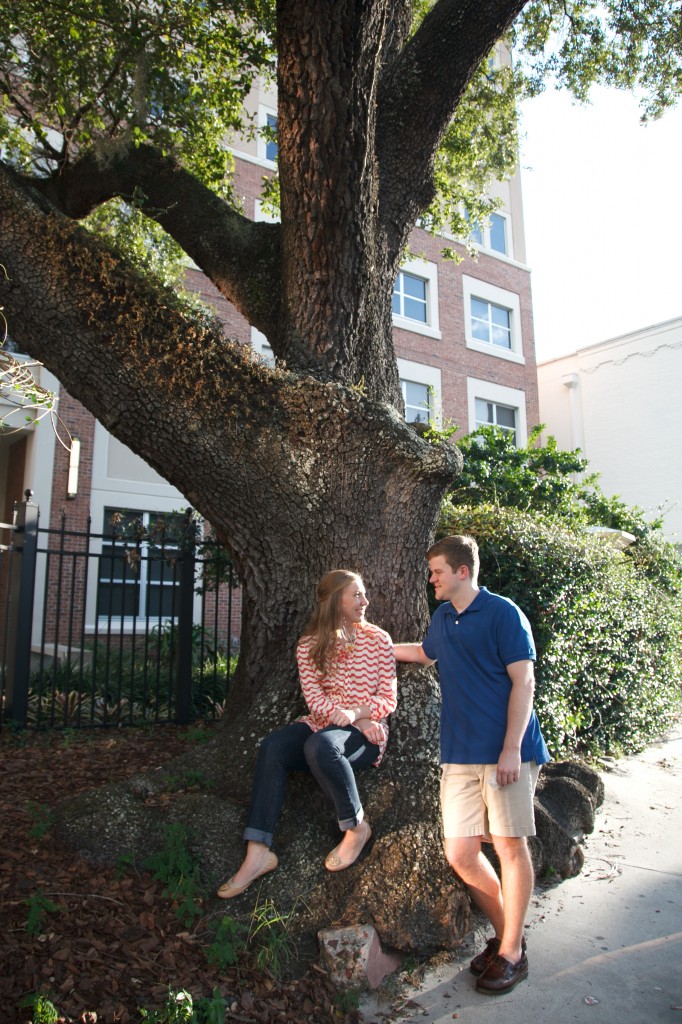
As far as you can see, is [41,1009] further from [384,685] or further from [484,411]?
[484,411]

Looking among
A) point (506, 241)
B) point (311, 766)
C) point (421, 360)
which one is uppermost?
point (506, 241)

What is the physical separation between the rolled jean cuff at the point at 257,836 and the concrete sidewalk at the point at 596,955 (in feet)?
2.66

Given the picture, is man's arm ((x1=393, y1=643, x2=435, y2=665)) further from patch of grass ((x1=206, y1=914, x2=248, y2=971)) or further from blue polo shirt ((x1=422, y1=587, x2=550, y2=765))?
patch of grass ((x1=206, y1=914, x2=248, y2=971))

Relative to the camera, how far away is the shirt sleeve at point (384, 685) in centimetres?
393

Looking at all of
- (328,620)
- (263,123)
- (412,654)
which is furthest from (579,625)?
(263,123)

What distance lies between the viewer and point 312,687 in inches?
159

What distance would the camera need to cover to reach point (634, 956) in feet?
11.8

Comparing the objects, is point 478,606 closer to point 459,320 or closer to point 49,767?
point 49,767

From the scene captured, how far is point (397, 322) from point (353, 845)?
1723cm

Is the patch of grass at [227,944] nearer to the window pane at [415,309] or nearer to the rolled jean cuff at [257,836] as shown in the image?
the rolled jean cuff at [257,836]

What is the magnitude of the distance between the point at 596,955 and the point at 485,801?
1004 millimetres

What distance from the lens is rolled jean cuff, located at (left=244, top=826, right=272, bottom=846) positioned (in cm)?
367

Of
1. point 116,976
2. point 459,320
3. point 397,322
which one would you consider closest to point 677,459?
point 459,320

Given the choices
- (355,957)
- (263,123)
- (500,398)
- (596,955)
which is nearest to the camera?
(355,957)
